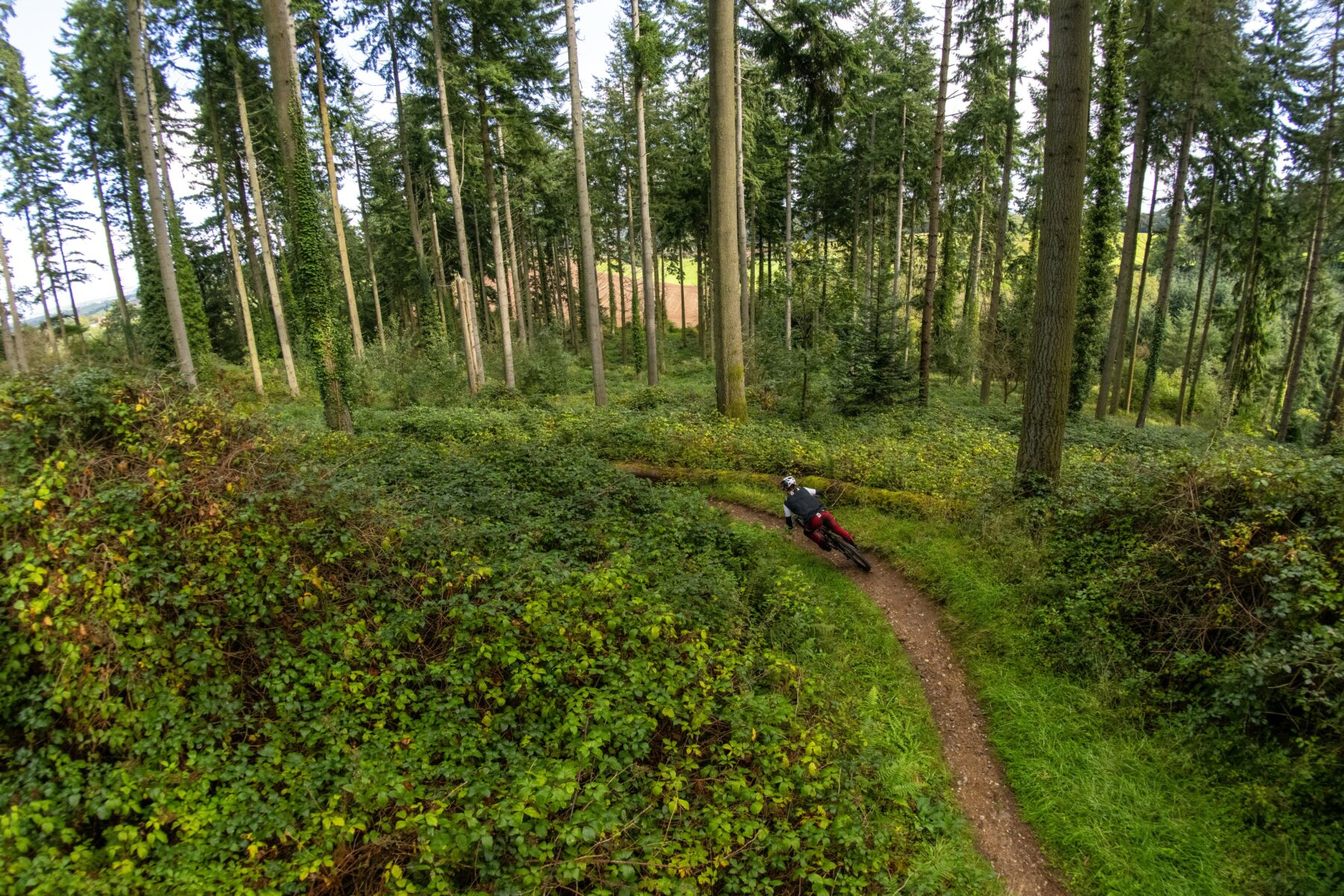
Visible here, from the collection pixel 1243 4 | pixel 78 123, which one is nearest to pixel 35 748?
pixel 1243 4

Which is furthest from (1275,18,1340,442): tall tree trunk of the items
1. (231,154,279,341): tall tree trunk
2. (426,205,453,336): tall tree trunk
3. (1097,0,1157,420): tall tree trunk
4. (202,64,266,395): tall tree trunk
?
(231,154,279,341): tall tree trunk

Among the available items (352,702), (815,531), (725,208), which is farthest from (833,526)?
(725,208)

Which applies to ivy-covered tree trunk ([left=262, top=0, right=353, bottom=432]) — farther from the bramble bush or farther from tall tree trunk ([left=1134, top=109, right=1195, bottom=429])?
tall tree trunk ([left=1134, top=109, right=1195, bottom=429])

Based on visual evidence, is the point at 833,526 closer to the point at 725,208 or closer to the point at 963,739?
the point at 963,739

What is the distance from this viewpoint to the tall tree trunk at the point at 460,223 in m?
17.9

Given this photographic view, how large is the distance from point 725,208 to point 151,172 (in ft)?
46.0

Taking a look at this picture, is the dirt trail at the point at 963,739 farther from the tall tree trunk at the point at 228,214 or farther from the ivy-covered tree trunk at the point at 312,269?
the tall tree trunk at the point at 228,214

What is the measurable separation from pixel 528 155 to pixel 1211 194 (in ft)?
88.5

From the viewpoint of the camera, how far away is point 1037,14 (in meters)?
19.4

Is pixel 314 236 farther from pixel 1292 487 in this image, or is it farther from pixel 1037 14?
pixel 1037 14

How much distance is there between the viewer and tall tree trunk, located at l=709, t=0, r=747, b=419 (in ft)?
40.0

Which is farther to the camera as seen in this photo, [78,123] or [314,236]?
[78,123]

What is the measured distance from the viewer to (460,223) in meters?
19.0

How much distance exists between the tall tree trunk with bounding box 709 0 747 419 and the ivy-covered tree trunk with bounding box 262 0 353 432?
826cm
